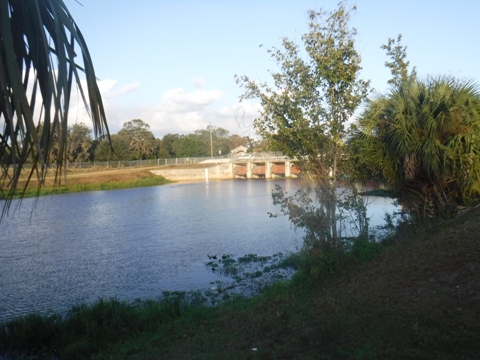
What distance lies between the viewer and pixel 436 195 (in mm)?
12781

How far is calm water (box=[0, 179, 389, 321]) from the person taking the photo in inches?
508

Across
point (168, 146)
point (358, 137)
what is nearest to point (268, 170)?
point (168, 146)

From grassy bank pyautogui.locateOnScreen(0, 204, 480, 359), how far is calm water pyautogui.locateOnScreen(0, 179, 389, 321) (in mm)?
2330

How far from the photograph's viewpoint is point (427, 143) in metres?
12.2

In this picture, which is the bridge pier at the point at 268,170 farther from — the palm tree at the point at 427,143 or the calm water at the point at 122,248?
the palm tree at the point at 427,143

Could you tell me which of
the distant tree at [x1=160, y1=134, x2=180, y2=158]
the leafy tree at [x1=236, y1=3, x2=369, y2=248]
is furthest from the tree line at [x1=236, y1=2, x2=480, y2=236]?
the distant tree at [x1=160, y1=134, x2=180, y2=158]

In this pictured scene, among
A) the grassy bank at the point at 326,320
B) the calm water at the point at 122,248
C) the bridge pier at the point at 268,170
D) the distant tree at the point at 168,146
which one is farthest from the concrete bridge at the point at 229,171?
the grassy bank at the point at 326,320

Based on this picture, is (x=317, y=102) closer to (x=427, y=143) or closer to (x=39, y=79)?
(x=427, y=143)

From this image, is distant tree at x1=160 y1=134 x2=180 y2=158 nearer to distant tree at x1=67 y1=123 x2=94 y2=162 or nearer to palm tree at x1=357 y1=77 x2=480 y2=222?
distant tree at x1=67 y1=123 x2=94 y2=162

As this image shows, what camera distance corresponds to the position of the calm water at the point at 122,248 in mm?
12898

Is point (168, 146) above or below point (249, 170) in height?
above

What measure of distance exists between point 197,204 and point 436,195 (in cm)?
2077

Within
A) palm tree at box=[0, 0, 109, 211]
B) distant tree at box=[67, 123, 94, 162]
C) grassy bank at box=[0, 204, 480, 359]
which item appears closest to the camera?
palm tree at box=[0, 0, 109, 211]

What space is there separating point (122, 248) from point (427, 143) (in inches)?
415
